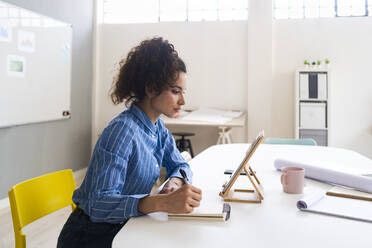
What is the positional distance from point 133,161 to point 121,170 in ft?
0.37

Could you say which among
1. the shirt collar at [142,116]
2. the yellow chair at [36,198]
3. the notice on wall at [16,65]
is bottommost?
the yellow chair at [36,198]

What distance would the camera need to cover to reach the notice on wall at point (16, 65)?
3.01 metres

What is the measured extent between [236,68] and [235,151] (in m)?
2.57

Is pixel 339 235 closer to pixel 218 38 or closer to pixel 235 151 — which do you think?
pixel 235 151

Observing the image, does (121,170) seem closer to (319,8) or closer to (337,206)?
(337,206)

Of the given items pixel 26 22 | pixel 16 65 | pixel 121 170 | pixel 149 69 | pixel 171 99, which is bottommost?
pixel 121 170

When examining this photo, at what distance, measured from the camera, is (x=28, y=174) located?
341 cm

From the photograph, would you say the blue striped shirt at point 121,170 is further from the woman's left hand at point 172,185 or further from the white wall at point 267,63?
the white wall at point 267,63

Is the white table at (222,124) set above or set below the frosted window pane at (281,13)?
below

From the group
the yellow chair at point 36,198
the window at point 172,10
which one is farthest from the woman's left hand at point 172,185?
the window at point 172,10

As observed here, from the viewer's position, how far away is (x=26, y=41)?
10.5 feet

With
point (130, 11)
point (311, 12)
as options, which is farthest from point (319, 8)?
point (130, 11)

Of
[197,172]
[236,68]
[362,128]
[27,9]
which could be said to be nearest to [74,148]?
[27,9]

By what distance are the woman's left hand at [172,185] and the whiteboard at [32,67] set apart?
2345mm
